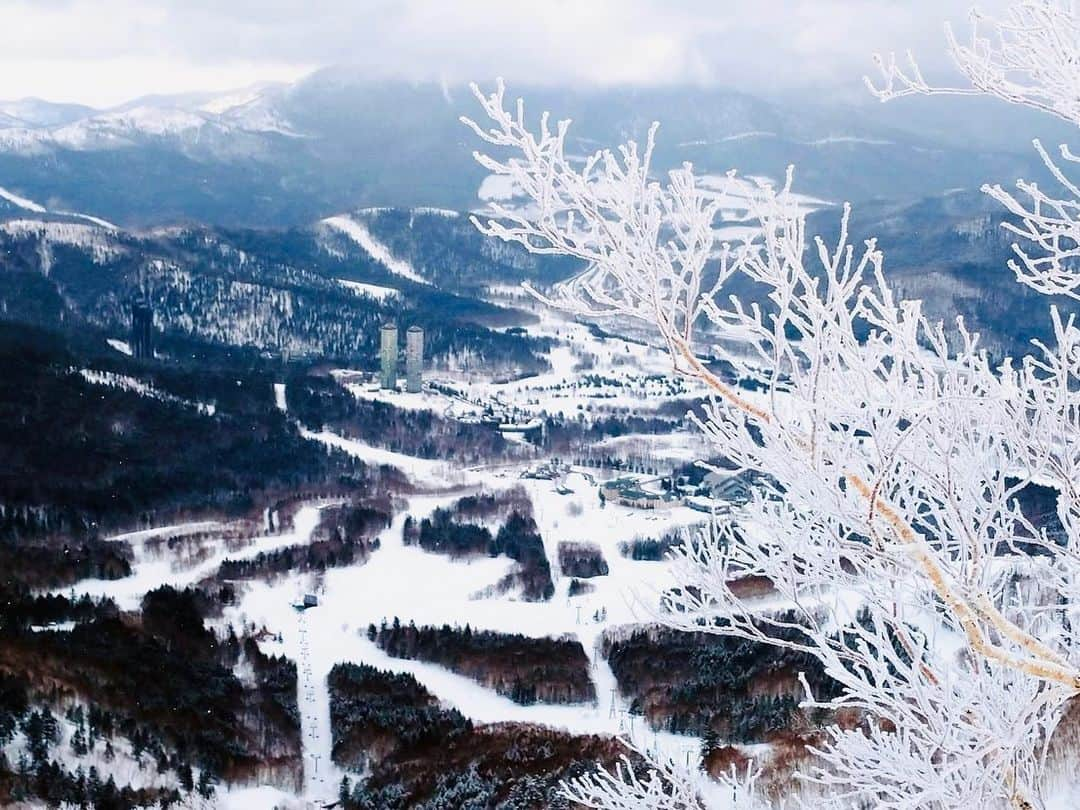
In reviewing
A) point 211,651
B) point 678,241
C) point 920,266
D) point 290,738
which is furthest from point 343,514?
point 920,266

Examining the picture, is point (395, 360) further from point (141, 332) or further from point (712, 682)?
point (712, 682)

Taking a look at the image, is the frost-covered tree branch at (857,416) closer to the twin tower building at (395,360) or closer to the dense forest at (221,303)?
the twin tower building at (395,360)

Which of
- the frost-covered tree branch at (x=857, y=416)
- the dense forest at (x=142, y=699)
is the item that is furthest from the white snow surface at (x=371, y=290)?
the frost-covered tree branch at (x=857, y=416)

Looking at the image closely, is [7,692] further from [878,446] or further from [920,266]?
[920,266]

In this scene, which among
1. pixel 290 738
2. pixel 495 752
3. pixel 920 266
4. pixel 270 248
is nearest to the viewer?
pixel 495 752

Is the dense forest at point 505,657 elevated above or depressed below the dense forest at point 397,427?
above

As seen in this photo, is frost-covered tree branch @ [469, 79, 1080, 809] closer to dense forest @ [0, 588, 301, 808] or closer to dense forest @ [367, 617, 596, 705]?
dense forest @ [0, 588, 301, 808]

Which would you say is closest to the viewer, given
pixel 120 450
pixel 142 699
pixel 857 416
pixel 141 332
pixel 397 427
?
pixel 857 416

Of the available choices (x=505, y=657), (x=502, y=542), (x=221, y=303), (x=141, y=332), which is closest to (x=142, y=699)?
(x=505, y=657)
